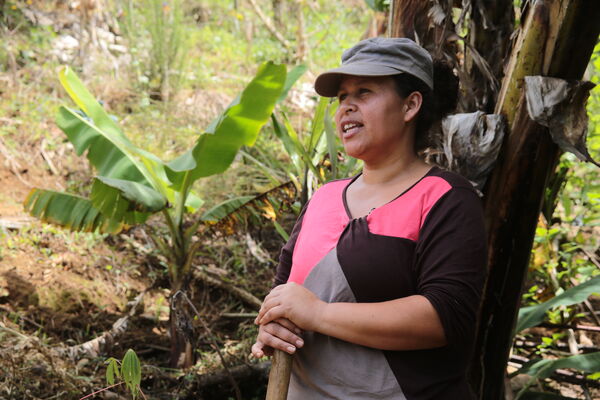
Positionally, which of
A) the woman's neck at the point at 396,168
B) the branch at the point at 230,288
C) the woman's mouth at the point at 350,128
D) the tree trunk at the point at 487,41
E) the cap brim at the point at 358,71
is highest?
the tree trunk at the point at 487,41

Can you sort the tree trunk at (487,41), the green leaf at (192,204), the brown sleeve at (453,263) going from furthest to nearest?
the green leaf at (192,204)
the tree trunk at (487,41)
the brown sleeve at (453,263)

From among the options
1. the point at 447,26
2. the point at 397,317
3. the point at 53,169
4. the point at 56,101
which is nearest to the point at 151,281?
the point at 53,169

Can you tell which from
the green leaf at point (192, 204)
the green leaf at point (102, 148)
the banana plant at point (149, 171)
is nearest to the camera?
the banana plant at point (149, 171)

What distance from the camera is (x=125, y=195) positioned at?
279cm

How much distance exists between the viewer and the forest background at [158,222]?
9.90 ft

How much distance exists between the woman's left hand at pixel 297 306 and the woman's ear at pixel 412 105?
549mm

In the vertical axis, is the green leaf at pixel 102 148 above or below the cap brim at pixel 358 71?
below

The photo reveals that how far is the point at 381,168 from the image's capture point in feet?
4.76

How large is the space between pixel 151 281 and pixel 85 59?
3.80 metres

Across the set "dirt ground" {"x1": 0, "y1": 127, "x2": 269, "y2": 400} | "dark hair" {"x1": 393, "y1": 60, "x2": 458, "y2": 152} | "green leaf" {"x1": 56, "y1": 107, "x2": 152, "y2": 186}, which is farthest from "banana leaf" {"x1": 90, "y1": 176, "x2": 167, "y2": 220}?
"dark hair" {"x1": 393, "y1": 60, "x2": 458, "y2": 152}

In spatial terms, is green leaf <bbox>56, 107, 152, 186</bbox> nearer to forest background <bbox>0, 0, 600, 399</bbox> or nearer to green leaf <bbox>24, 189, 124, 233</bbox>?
green leaf <bbox>24, 189, 124, 233</bbox>

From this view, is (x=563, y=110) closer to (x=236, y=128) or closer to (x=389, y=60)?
(x=389, y=60)

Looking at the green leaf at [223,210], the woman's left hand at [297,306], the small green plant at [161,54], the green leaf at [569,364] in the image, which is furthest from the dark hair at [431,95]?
the small green plant at [161,54]

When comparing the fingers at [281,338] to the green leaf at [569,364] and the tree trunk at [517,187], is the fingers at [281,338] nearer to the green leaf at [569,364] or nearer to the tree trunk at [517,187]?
the tree trunk at [517,187]
